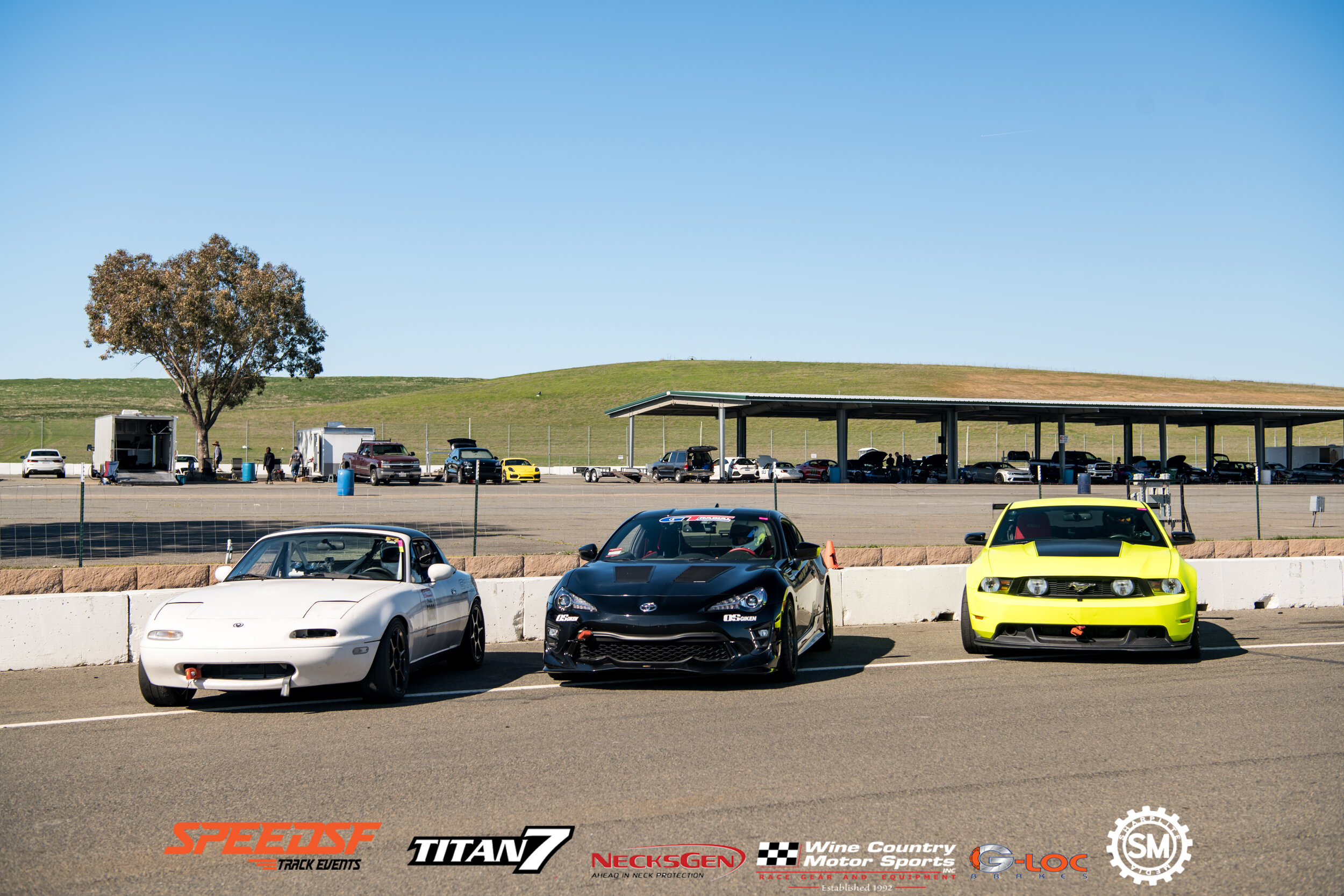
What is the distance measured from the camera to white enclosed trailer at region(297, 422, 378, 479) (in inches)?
2093

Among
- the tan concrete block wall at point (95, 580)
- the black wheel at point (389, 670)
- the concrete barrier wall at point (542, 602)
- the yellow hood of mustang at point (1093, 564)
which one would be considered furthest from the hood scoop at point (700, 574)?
the tan concrete block wall at point (95, 580)

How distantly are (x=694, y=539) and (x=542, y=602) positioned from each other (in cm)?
256

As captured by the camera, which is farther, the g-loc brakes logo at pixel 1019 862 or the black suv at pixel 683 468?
the black suv at pixel 683 468

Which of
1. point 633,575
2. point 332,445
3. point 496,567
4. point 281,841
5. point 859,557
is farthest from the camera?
point 332,445

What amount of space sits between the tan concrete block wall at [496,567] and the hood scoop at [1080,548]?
214 inches

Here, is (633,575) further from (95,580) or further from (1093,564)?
(95,580)

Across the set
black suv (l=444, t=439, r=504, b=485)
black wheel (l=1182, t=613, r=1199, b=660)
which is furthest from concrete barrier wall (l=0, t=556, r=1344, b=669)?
black suv (l=444, t=439, r=504, b=485)

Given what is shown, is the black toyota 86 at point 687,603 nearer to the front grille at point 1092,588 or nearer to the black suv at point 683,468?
the front grille at point 1092,588

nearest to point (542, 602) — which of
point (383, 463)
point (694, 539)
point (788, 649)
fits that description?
point (694, 539)

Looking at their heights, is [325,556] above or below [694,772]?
above

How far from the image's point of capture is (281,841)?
495 centimetres

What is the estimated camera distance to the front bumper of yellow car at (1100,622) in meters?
9.41

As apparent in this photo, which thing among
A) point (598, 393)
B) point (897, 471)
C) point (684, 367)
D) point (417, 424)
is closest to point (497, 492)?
point (897, 471)

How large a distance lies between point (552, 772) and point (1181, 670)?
5.98m
